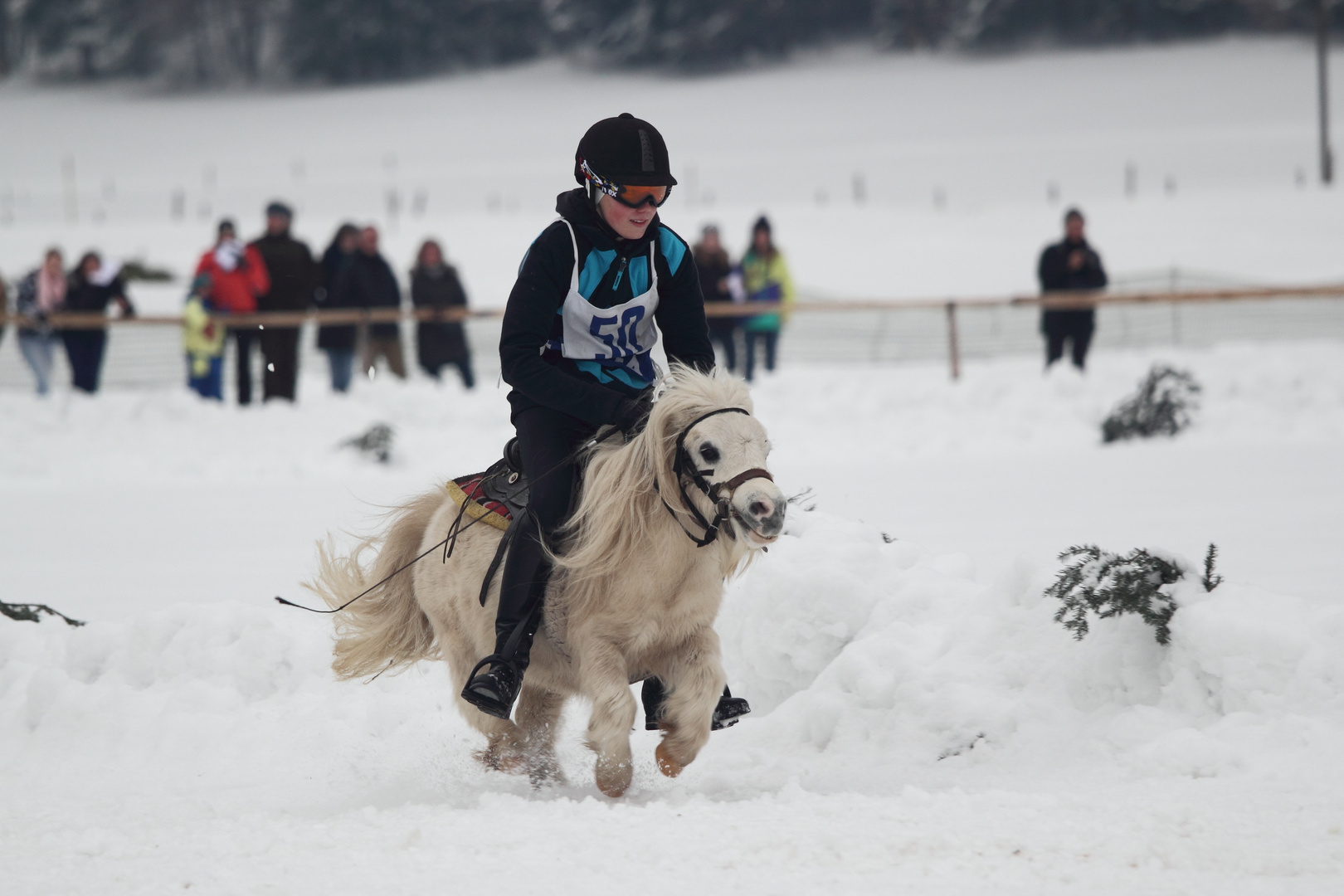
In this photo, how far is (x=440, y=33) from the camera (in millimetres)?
69500

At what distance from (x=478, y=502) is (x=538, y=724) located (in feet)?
2.87

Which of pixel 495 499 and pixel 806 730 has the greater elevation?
pixel 495 499

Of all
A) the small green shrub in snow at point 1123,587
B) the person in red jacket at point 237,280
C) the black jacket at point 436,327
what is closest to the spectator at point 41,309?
the person in red jacket at point 237,280

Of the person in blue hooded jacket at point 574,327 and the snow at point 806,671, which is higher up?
the person in blue hooded jacket at point 574,327

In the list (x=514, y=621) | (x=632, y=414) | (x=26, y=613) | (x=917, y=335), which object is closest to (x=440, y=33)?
(x=917, y=335)

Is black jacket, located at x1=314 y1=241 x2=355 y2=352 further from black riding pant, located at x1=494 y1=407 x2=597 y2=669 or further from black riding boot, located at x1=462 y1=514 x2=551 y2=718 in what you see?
black riding boot, located at x1=462 y1=514 x2=551 y2=718

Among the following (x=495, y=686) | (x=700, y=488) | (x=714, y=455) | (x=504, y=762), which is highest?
(x=714, y=455)

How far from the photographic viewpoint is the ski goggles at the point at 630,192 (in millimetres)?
3877

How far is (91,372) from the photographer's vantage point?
13.4 meters

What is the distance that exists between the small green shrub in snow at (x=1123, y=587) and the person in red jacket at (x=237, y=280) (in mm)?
9973

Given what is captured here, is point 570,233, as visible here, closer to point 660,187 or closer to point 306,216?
point 660,187

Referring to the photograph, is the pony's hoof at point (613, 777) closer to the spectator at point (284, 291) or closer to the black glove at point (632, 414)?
the black glove at point (632, 414)

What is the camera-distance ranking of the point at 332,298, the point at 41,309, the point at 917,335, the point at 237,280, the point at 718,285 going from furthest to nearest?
1. the point at 917,335
2. the point at 718,285
3. the point at 41,309
4. the point at 332,298
5. the point at 237,280

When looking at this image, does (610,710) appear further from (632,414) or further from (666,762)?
(632,414)
